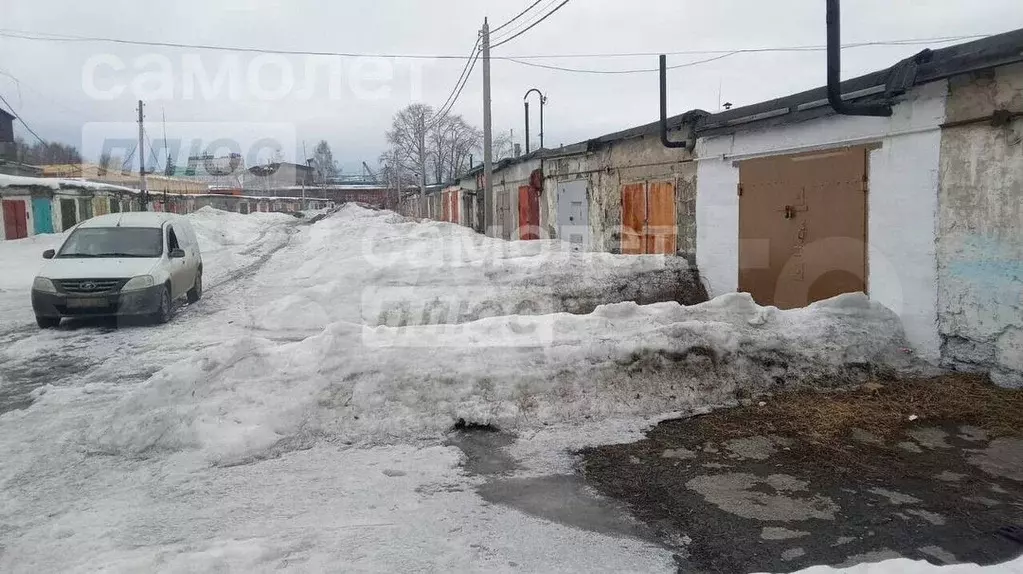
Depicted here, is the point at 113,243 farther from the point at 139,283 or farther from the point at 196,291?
the point at 196,291

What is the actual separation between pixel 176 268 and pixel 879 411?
37.2 feet

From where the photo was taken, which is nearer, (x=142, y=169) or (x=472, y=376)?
(x=472, y=376)

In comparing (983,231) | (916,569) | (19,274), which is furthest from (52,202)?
(916,569)

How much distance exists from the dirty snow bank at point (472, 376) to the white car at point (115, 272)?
599 cm

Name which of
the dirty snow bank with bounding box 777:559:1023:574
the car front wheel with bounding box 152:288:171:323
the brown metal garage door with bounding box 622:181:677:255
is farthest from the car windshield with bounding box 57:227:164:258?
the dirty snow bank with bounding box 777:559:1023:574

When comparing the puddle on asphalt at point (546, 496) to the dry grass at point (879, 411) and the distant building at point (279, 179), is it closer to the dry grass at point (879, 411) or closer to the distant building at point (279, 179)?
the dry grass at point (879, 411)

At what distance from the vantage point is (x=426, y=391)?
554cm

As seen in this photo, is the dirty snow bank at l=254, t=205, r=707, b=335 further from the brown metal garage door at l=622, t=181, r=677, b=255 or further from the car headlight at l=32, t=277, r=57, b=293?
the car headlight at l=32, t=277, r=57, b=293

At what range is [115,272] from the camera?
1058cm

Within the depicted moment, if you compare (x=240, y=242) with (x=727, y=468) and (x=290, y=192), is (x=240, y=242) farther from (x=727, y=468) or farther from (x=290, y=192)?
(x=290, y=192)

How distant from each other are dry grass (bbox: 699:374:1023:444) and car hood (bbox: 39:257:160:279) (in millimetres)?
9398

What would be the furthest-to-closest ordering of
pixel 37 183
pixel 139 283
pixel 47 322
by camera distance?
pixel 37 183, pixel 139 283, pixel 47 322

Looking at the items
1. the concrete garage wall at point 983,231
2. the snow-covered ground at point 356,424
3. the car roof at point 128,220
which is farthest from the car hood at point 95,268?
the concrete garage wall at point 983,231

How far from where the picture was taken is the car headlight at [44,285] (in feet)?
33.7
